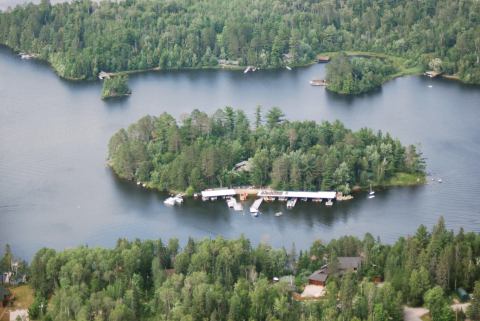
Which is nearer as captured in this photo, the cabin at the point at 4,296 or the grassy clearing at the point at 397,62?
the cabin at the point at 4,296

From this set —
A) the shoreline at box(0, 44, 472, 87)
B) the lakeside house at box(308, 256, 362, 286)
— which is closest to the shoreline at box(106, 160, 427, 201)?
the lakeside house at box(308, 256, 362, 286)

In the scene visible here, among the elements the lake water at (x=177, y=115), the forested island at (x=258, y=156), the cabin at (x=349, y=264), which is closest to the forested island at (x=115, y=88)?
the lake water at (x=177, y=115)

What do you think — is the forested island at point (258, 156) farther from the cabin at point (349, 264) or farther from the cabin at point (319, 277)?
the cabin at point (319, 277)

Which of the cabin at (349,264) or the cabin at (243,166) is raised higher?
the cabin at (243,166)

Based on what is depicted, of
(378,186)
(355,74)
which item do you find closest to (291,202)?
(378,186)

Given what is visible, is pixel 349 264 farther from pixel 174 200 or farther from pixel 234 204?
pixel 174 200
